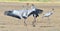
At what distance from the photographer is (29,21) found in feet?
5.14

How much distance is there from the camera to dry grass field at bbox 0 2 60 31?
1.54m

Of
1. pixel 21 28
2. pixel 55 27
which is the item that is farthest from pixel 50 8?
pixel 21 28

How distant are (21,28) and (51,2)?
29 centimetres

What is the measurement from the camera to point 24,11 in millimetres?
1554

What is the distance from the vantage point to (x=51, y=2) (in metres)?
1.55

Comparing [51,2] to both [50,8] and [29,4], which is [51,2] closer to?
[50,8]

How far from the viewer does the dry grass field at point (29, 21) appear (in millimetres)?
1545

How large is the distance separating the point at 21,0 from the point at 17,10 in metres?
0.08

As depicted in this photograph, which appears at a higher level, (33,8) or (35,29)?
(33,8)

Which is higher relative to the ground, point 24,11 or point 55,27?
point 24,11

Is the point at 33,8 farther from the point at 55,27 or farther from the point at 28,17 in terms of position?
the point at 55,27

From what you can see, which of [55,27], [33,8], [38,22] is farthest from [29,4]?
[55,27]

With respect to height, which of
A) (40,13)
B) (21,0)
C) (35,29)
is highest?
(21,0)

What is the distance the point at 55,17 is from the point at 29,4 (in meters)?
0.22
